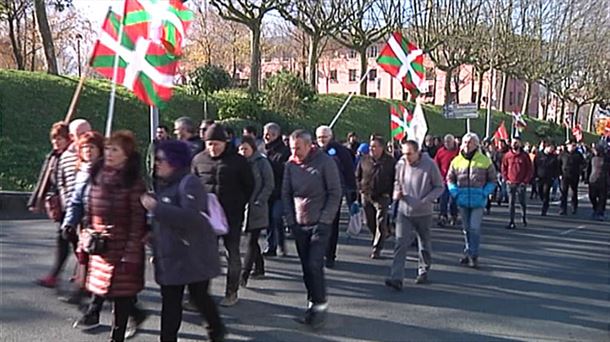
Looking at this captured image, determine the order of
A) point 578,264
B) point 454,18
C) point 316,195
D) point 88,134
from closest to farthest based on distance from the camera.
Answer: point 88,134 < point 316,195 < point 578,264 < point 454,18

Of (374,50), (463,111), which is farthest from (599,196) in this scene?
(374,50)

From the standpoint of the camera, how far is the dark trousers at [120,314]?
5.45 metres

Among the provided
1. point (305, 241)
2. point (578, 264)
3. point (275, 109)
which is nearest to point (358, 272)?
point (305, 241)

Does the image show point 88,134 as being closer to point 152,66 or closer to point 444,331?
point 152,66

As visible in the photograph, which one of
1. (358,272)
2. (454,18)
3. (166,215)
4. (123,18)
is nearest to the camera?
(166,215)

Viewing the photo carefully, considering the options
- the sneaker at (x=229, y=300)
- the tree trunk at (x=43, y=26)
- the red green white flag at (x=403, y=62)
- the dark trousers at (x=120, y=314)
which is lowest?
the sneaker at (x=229, y=300)

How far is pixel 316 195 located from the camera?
263 inches

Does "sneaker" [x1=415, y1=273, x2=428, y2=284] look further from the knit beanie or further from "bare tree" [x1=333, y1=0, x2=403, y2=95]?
"bare tree" [x1=333, y1=0, x2=403, y2=95]

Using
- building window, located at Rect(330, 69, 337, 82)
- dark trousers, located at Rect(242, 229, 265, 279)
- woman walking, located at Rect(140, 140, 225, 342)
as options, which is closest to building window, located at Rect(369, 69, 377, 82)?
building window, located at Rect(330, 69, 337, 82)

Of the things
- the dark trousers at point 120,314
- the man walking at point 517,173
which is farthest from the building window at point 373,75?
the dark trousers at point 120,314

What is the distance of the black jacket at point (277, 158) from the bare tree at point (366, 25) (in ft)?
91.3

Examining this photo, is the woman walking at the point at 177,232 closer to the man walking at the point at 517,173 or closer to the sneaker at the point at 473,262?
the sneaker at the point at 473,262

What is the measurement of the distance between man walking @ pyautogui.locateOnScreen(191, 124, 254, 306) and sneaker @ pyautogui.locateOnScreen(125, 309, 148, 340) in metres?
1.17

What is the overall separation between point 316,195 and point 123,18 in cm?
272
